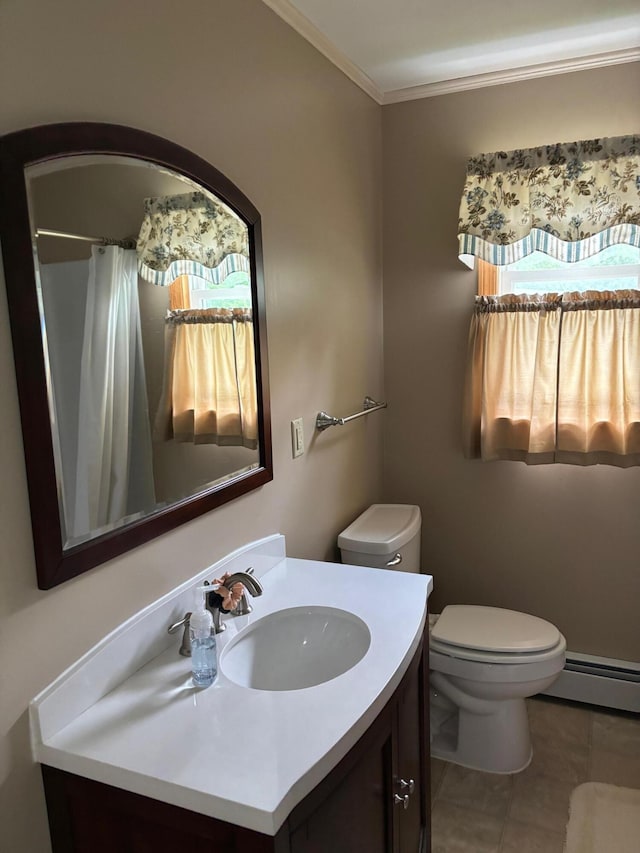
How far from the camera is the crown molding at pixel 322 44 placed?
1.79 m

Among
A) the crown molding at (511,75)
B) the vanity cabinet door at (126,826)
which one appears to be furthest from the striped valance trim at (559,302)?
the vanity cabinet door at (126,826)

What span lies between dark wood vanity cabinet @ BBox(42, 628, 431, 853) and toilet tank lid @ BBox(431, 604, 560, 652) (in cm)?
78

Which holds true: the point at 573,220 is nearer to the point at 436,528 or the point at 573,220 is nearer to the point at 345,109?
the point at 345,109

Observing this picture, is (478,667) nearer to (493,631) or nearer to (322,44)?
(493,631)

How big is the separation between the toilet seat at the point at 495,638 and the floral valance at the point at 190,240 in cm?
142

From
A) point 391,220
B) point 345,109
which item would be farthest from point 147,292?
point 391,220

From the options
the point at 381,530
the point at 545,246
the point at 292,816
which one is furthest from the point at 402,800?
the point at 545,246

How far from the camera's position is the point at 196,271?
1504mm

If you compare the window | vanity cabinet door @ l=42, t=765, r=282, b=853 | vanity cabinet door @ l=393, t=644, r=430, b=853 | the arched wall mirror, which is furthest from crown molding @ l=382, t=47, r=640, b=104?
vanity cabinet door @ l=42, t=765, r=282, b=853

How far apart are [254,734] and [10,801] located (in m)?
0.42

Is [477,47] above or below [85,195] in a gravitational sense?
above

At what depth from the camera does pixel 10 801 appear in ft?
3.49

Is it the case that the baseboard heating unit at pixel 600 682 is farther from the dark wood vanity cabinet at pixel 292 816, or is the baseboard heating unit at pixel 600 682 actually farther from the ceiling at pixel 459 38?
the ceiling at pixel 459 38

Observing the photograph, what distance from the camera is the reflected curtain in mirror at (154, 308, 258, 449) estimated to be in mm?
1422
